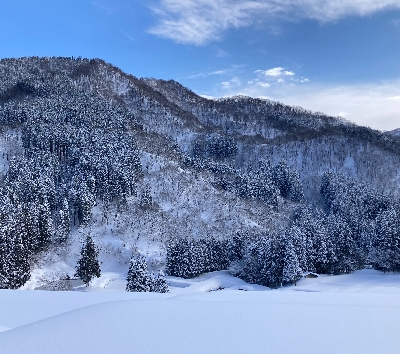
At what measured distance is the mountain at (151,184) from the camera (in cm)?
6297

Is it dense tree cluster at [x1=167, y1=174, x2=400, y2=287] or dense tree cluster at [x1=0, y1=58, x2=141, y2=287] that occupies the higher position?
dense tree cluster at [x1=0, y1=58, x2=141, y2=287]

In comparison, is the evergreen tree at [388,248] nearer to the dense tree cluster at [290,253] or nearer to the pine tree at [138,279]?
the dense tree cluster at [290,253]

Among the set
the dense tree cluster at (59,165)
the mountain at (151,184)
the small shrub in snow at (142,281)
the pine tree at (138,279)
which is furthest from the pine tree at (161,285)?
the dense tree cluster at (59,165)

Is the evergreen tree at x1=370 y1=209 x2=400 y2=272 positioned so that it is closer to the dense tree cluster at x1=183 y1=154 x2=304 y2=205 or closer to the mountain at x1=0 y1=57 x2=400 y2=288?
the mountain at x1=0 y1=57 x2=400 y2=288

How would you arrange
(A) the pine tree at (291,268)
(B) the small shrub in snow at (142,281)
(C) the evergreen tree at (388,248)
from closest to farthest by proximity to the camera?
1. (B) the small shrub in snow at (142,281)
2. (A) the pine tree at (291,268)
3. (C) the evergreen tree at (388,248)

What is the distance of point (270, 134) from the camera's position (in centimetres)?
18888

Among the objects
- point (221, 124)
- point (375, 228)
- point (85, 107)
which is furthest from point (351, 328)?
point (221, 124)

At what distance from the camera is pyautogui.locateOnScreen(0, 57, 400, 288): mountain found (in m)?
63.0

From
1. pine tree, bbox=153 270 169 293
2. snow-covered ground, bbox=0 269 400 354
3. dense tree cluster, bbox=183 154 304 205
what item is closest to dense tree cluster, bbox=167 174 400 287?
pine tree, bbox=153 270 169 293

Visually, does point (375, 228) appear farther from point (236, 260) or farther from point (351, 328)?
point (351, 328)

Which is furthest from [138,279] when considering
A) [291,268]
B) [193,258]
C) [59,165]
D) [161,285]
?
[59,165]

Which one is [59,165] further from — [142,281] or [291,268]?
[291,268]

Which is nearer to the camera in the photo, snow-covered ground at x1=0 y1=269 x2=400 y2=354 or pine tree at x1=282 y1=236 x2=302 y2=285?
snow-covered ground at x1=0 y1=269 x2=400 y2=354

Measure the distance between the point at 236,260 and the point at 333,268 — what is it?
58.2 feet
